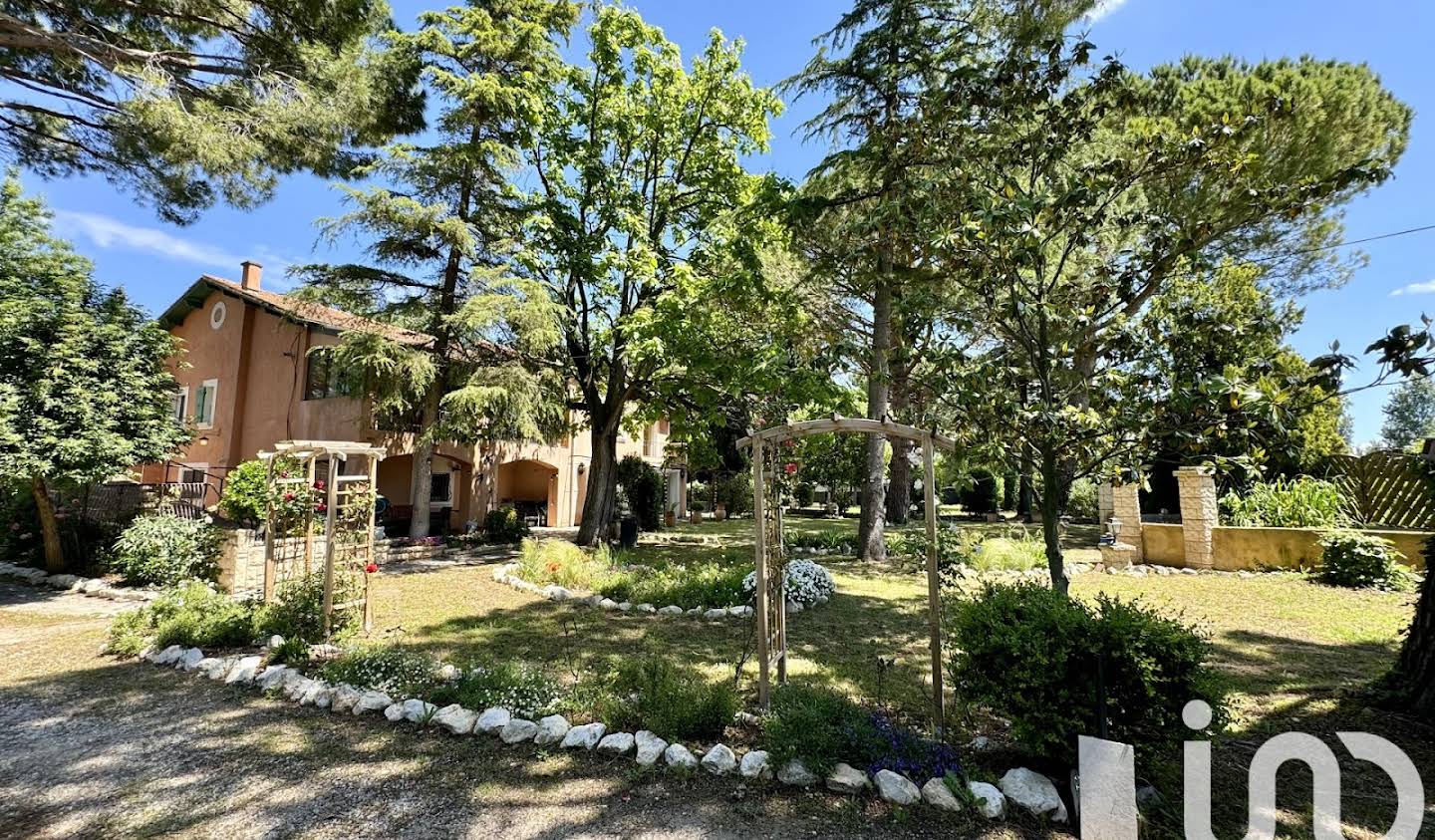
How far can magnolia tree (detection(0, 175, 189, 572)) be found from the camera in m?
8.70

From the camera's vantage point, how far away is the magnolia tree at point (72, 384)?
343 inches

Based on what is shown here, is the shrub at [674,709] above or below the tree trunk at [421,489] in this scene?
below

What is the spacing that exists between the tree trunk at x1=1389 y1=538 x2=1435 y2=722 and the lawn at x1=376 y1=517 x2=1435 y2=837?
0.83 feet

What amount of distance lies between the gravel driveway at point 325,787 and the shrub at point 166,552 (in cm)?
493

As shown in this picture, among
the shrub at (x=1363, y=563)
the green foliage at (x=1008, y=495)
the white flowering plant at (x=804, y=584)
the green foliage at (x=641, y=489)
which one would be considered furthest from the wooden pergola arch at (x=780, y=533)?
the green foliage at (x=1008, y=495)

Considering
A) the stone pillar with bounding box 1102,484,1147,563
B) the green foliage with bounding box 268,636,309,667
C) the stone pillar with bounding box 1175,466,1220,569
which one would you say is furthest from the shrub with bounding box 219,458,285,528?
the stone pillar with bounding box 1175,466,1220,569

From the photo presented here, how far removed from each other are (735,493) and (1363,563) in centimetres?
2047

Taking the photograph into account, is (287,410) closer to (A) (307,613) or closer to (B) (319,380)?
(B) (319,380)

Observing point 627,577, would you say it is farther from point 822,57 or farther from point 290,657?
point 822,57

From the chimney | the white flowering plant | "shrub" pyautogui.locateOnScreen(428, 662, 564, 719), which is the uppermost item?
the chimney

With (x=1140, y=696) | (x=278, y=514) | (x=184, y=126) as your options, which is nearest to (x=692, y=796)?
(x=1140, y=696)

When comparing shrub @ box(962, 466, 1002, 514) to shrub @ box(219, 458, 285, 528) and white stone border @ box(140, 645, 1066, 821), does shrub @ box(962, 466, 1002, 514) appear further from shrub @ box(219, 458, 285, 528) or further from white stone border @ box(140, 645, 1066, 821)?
shrub @ box(219, 458, 285, 528)

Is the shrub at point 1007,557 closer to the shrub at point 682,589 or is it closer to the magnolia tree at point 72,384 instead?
the shrub at point 682,589

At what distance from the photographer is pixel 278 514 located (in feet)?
→ 25.5
